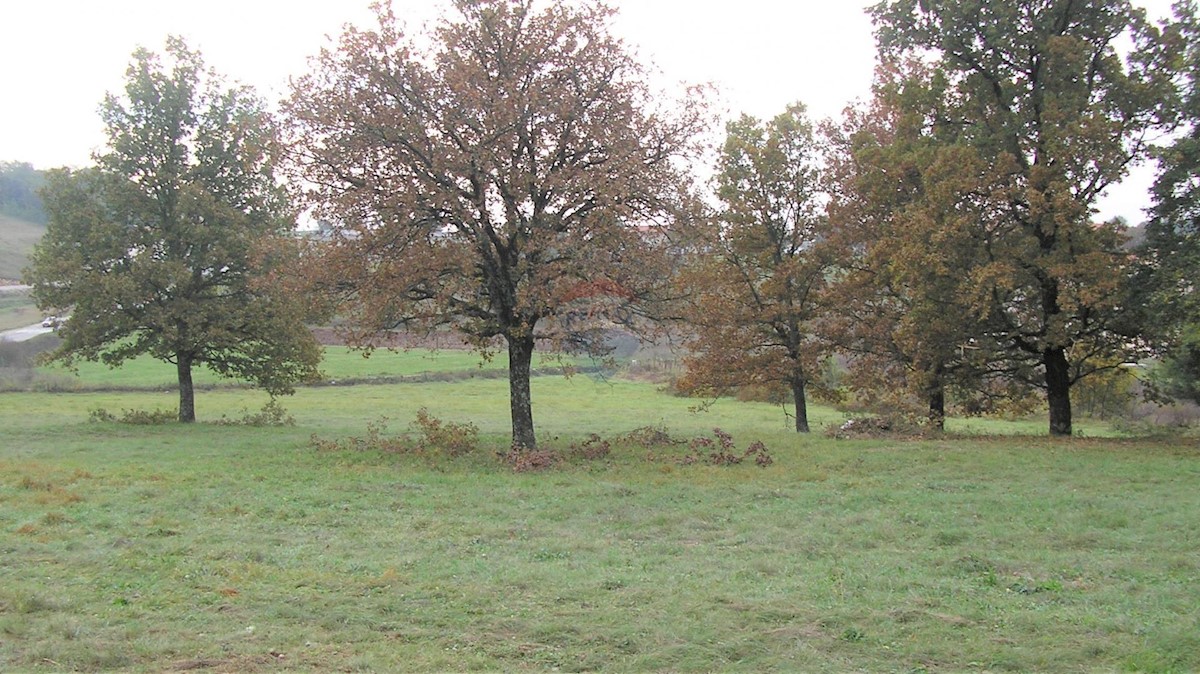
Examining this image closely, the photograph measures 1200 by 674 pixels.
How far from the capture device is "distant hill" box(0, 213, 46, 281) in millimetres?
96562

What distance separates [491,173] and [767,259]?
41.6 feet

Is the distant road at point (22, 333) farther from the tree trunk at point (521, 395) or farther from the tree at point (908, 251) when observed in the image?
the tree at point (908, 251)

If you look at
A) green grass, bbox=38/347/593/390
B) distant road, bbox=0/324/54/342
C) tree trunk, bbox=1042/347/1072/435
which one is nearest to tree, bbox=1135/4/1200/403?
tree trunk, bbox=1042/347/1072/435

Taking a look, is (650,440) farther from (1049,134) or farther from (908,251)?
(1049,134)

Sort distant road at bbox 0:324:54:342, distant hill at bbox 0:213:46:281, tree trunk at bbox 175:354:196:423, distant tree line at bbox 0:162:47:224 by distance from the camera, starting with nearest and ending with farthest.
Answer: tree trunk at bbox 175:354:196:423 < distant road at bbox 0:324:54:342 < distant hill at bbox 0:213:46:281 < distant tree line at bbox 0:162:47:224

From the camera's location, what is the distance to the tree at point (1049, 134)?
19484 mm

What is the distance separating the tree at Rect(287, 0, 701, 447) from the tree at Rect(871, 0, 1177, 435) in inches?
331

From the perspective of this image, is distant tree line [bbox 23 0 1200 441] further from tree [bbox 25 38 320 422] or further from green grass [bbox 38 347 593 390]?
green grass [bbox 38 347 593 390]

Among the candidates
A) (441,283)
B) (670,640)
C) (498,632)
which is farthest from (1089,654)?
(441,283)

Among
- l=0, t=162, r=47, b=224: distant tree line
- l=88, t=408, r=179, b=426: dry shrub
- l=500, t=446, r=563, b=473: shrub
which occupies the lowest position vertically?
l=500, t=446, r=563, b=473: shrub

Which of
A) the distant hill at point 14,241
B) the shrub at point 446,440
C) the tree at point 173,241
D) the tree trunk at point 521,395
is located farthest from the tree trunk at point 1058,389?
the distant hill at point 14,241

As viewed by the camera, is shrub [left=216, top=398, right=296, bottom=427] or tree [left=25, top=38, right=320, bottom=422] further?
shrub [left=216, top=398, right=296, bottom=427]

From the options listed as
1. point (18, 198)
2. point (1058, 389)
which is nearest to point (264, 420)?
point (1058, 389)

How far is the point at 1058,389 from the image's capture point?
23203mm
